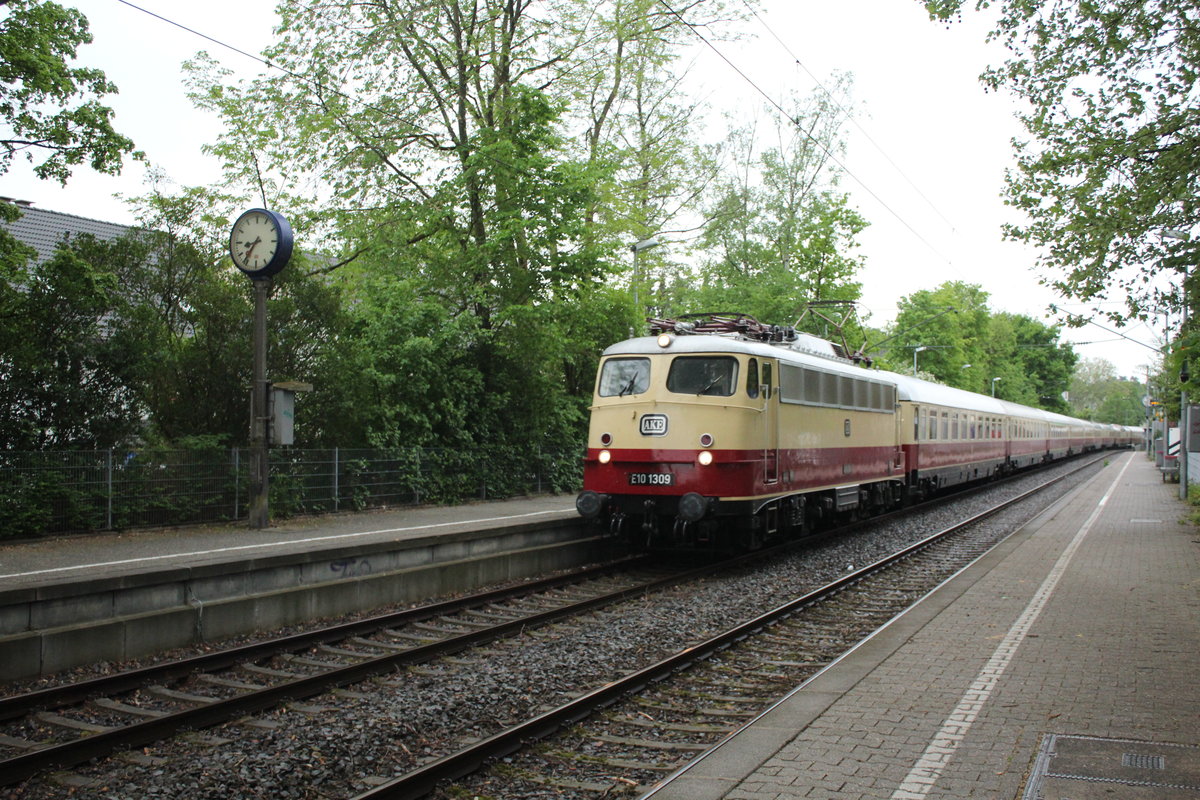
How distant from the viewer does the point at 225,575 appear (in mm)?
9516

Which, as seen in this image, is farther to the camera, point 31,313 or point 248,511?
point 248,511

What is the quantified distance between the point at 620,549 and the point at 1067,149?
9.67 m

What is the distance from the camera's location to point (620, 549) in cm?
1609

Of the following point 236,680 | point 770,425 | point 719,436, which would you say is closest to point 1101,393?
point 770,425

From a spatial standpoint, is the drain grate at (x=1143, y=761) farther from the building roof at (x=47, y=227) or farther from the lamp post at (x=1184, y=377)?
the building roof at (x=47, y=227)

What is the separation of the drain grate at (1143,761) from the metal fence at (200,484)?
505 inches

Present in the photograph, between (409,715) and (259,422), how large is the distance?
29.3 feet

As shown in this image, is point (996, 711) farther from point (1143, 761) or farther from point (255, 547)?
point (255, 547)

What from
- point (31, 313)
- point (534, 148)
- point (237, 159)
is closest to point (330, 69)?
point (237, 159)

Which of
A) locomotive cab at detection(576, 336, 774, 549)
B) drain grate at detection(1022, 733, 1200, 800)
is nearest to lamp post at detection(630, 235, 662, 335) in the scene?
locomotive cab at detection(576, 336, 774, 549)

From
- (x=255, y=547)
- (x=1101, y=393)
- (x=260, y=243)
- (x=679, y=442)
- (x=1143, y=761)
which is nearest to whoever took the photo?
(x=1143, y=761)

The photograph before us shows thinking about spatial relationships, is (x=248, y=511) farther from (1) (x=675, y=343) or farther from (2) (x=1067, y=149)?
(2) (x=1067, y=149)

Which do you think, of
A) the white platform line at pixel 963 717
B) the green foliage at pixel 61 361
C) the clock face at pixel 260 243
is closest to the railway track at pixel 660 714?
the white platform line at pixel 963 717

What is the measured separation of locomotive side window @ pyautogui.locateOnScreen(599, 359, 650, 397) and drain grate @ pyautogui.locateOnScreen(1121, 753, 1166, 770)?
9092mm
